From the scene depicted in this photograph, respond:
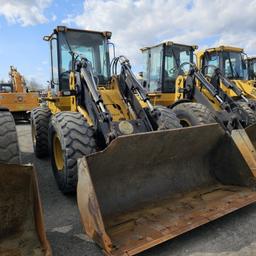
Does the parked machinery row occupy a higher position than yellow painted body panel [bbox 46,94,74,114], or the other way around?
yellow painted body panel [bbox 46,94,74,114]

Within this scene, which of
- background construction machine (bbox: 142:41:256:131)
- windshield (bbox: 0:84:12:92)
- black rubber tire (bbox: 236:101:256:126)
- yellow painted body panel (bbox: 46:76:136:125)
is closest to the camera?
yellow painted body panel (bbox: 46:76:136:125)

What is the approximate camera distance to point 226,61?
32.1ft

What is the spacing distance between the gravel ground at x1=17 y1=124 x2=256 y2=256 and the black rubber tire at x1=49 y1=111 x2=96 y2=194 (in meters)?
0.37

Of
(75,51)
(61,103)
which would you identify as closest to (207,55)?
(75,51)

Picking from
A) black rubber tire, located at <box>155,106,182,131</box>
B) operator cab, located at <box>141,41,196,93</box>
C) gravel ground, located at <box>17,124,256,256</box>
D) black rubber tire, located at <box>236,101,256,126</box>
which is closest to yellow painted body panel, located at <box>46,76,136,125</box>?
black rubber tire, located at <box>155,106,182,131</box>

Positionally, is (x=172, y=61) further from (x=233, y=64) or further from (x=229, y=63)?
(x=233, y=64)

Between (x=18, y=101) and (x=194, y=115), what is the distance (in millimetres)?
10230

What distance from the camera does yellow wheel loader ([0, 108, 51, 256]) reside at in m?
2.83

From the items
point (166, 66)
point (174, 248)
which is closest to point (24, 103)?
point (166, 66)

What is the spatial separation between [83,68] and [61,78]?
1182mm

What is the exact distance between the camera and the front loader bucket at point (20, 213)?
284cm

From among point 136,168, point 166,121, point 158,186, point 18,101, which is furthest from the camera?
point 18,101

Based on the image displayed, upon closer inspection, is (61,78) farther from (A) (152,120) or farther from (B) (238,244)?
(B) (238,244)

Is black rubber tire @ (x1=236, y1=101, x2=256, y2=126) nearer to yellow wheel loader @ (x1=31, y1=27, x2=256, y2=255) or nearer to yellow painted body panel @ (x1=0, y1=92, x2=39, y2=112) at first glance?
yellow wheel loader @ (x1=31, y1=27, x2=256, y2=255)
